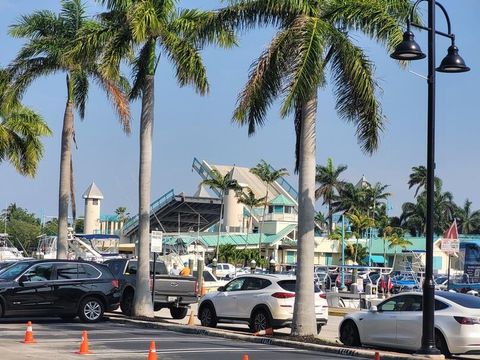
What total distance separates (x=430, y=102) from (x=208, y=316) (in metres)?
9.52

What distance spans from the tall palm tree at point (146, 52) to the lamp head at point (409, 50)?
→ 849 cm

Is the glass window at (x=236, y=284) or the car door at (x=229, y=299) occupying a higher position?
the glass window at (x=236, y=284)

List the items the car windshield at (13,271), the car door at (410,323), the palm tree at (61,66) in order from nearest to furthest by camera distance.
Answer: the car door at (410,323) < the car windshield at (13,271) < the palm tree at (61,66)

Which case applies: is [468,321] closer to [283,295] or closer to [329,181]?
[283,295]

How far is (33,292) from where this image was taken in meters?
20.9

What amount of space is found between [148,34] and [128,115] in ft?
18.9

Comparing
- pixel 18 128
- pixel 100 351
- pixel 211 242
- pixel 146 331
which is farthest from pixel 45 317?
pixel 211 242

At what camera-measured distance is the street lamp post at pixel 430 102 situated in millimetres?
15109

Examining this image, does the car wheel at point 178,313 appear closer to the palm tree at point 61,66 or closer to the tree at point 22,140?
the palm tree at point 61,66

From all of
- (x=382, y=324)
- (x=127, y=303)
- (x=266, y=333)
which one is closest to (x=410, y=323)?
(x=382, y=324)

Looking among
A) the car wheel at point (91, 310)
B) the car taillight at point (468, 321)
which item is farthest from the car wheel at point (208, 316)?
the car taillight at point (468, 321)

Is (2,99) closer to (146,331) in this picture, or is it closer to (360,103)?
(146,331)

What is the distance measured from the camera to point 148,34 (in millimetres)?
23891

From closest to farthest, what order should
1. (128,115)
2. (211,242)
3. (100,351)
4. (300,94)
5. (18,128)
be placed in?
(100,351) < (300,94) < (128,115) < (18,128) < (211,242)
